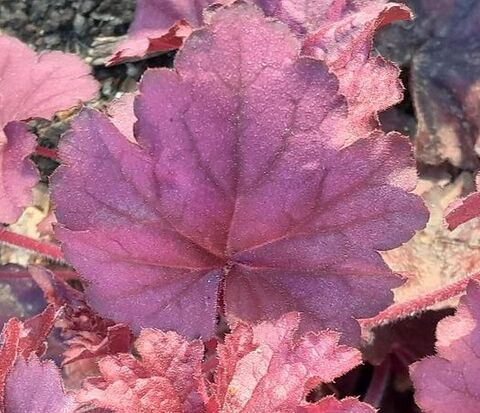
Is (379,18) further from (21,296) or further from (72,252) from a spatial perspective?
(21,296)

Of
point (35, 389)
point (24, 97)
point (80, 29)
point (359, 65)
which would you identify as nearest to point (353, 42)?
point (359, 65)

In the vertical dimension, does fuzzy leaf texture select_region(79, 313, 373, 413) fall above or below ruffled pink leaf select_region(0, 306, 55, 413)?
above

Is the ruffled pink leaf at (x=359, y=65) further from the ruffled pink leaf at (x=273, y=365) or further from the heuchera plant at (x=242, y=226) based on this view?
the ruffled pink leaf at (x=273, y=365)

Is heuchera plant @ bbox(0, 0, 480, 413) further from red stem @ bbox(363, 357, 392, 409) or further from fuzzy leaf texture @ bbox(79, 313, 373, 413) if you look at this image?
red stem @ bbox(363, 357, 392, 409)

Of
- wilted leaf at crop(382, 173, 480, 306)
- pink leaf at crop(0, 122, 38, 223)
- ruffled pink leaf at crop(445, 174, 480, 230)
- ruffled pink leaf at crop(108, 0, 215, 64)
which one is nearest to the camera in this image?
ruffled pink leaf at crop(445, 174, 480, 230)

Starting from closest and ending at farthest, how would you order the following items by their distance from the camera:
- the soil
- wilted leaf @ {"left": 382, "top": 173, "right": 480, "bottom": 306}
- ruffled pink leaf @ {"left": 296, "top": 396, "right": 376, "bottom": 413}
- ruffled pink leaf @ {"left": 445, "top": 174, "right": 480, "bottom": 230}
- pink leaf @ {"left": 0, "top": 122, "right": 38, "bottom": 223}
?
ruffled pink leaf @ {"left": 296, "top": 396, "right": 376, "bottom": 413} < ruffled pink leaf @ {"left": 445, "top": 174, "right": 480, "bottom": 230} < pink leaf @ {"left": 0, "top": 122, "right": 38, "bottom": 223} < wilted leaf @ {"left": 382, "top": 173, "right": 480, "bottom": 306} < the soil

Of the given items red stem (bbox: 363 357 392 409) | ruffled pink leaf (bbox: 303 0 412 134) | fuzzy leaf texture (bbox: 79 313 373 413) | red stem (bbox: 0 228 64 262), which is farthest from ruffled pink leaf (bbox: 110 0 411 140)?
red stem (bbox: 363 357 392 409)
